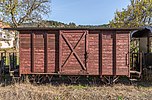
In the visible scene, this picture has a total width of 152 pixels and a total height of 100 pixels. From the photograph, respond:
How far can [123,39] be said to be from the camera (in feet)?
37.3

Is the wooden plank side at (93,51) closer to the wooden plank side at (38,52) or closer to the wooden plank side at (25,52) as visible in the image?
the wooden plank side at (38,52)

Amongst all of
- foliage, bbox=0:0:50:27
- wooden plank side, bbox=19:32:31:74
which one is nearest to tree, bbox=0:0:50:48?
foliage, bbox=0:0:50:27

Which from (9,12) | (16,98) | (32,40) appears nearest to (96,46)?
(32,40)

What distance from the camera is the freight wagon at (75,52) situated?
11.3 meters

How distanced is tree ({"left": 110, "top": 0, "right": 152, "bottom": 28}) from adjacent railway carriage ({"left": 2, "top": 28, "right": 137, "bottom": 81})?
12.1 meters

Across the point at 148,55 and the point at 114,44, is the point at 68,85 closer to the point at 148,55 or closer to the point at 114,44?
the point at 114,44

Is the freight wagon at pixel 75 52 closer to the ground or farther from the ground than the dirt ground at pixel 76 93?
farther from the ground

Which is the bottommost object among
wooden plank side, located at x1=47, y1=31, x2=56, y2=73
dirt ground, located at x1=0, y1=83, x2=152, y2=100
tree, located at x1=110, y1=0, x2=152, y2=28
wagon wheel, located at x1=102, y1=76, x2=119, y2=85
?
dirt ground, located at x1=0, y1=83, x2=152, y2=100

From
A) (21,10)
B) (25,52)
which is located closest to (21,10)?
(21,10)

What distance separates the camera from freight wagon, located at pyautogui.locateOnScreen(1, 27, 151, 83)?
11344 mm

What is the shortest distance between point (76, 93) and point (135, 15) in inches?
641

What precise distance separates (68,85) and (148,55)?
518 cm

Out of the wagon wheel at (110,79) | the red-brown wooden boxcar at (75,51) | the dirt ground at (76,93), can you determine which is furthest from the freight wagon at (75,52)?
the dirt ground at (76,93)

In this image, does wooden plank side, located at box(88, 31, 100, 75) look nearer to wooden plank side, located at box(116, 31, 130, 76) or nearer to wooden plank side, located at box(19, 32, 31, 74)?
wooden plank side, located at box(116, 31, 130, 76)
